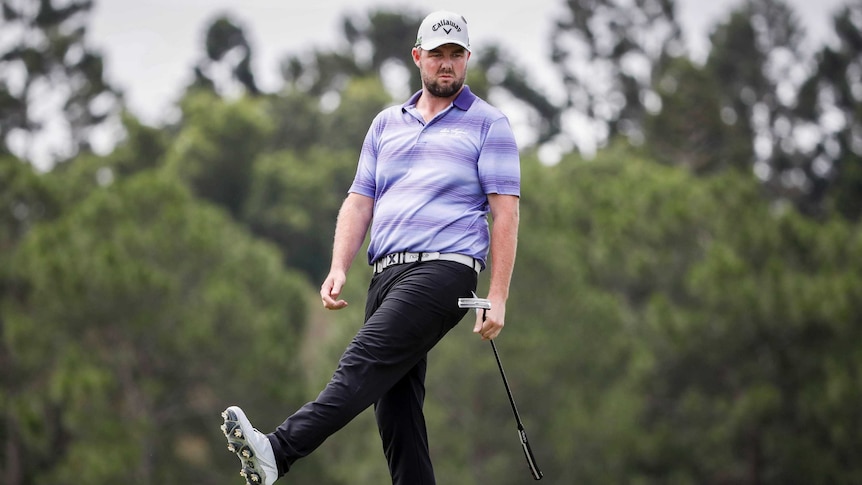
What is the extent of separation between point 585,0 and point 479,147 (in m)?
46.1

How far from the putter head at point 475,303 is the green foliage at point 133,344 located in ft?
62.5

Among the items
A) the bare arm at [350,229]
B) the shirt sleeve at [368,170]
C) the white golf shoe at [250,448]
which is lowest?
the white golf shoe at [250,448]

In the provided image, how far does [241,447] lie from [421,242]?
3.04 ft

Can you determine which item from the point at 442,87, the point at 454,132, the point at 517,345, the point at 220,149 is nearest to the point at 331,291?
the point at 454,132

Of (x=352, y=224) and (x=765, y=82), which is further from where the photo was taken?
(x=765, y=82)

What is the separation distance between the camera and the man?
4.20 m

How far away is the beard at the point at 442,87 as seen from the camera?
4.43 m

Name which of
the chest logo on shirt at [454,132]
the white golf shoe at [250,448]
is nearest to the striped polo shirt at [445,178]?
the chest logo on shirt at [454,132]

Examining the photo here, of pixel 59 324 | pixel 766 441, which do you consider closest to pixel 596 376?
pixel 766 441

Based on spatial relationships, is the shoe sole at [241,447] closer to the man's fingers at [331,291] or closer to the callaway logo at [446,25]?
the man's fingers at [331,291]

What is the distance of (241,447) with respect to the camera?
12.7ft

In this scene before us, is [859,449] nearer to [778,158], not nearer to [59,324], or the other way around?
[59,324]

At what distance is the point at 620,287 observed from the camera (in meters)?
28.0

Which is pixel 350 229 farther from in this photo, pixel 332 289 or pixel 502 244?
pixel 502 244
